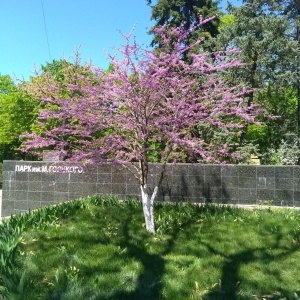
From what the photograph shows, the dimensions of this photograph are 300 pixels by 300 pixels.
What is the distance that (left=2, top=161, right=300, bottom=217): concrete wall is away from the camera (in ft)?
35.0

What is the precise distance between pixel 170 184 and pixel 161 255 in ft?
17.6

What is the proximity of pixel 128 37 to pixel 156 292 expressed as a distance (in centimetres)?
420

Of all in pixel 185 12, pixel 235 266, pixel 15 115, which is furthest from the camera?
pixel 15 115

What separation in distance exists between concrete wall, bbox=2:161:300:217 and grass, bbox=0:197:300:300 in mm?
2369

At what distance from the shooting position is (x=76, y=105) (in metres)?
7.11

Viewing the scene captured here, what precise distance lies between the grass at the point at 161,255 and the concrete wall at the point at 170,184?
7.77ft

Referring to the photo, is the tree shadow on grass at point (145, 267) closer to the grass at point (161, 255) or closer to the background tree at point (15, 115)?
the grass at point (161, 255)

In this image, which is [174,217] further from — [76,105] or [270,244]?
[76,105]

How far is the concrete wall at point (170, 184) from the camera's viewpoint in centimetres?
1067

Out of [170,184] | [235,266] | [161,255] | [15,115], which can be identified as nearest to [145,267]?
[161,255]

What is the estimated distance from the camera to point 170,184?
36.8 ft

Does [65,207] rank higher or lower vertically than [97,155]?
lower

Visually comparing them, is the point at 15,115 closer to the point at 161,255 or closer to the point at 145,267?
the point at 161,255

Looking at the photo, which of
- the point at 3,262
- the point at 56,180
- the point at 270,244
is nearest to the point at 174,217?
the point at 270,244
